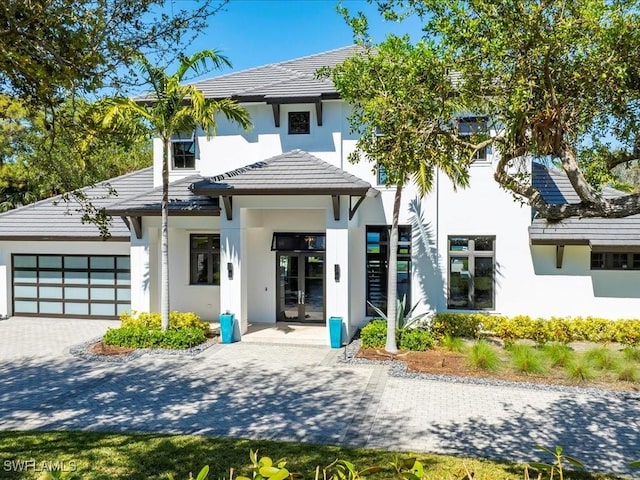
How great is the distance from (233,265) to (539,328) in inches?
383

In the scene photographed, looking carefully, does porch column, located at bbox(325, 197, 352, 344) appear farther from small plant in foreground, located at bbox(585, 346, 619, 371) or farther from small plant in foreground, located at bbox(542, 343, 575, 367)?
small plant in foreground, located at bbox(585, 346, 619, 371)

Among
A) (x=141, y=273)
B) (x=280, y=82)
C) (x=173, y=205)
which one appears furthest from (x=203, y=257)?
(x=280, y=82)

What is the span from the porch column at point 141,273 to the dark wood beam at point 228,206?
130 inches

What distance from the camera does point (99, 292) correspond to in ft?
63.2

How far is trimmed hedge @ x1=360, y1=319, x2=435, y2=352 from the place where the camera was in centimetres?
1392

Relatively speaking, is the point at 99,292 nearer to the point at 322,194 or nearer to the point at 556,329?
the point at 322,194

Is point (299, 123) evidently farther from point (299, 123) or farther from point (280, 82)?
point (280, 82)

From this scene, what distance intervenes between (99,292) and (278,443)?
13.9 m

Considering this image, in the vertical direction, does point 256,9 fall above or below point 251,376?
above

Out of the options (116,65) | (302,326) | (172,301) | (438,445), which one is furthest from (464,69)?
(172,301)

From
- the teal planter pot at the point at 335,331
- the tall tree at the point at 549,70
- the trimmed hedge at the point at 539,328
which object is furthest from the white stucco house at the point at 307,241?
the tall tree at the point at 549,70

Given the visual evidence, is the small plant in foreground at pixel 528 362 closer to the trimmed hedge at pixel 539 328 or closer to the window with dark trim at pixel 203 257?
the trimmed hedge at pixel 539 328

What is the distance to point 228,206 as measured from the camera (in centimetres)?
1527

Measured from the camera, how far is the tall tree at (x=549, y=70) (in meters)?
5.53
